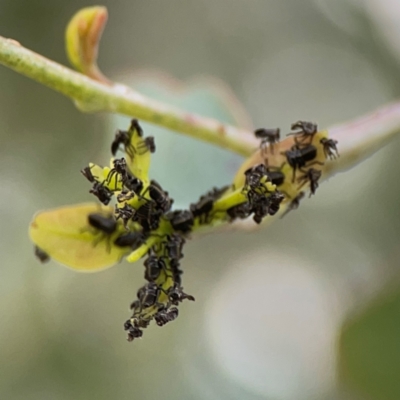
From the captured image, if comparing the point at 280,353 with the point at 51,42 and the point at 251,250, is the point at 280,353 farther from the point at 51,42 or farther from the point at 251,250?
the point at 51,42

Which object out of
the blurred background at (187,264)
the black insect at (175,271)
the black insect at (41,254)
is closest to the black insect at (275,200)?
the black insect at (175,271)

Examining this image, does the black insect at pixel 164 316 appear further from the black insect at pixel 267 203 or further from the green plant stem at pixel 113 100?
the green plant stem at pixel 113 100

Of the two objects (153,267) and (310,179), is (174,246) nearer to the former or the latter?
(153,267)

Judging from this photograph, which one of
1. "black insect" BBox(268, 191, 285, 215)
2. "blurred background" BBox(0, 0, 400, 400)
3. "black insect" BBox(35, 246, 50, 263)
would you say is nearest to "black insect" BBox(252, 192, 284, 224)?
"black insect" BBox(268, 191, 285, 215)

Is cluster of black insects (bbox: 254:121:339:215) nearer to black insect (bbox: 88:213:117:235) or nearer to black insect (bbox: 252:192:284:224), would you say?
black insect (bbox: 252:192:284:224)

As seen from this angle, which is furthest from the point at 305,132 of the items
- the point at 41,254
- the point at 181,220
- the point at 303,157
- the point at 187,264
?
the point at 187,264

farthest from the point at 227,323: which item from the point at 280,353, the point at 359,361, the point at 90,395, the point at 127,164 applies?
the point at 127,164
